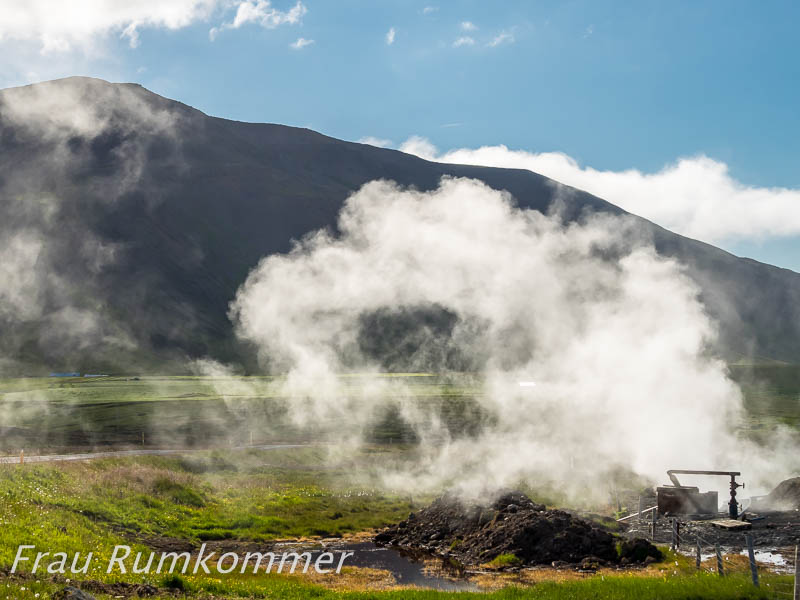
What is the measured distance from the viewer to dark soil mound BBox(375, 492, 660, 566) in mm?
30094

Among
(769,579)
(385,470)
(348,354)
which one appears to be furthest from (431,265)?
(769,579)

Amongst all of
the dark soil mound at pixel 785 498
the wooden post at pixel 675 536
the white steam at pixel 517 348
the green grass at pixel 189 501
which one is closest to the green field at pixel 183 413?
the white steam at pixel 517 348

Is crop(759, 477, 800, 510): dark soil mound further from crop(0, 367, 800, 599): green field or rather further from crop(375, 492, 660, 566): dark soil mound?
crop(0, 367, 800, 599): green field

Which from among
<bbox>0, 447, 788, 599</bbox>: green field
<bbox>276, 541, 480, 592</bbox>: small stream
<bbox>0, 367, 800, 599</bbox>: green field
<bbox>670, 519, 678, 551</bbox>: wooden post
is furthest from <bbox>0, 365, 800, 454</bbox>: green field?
<bbox>670, 519, 678, 551</bbox>: wooden post

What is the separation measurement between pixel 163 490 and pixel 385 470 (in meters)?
25.0

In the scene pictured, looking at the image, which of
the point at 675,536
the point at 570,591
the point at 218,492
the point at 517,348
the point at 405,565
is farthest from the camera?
the point at 517,348

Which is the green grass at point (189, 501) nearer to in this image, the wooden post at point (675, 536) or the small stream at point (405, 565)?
the small stream at point (405, 565)

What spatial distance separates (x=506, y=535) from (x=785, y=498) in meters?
17.1

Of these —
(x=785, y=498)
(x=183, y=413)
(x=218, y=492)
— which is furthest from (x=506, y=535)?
(x=183, y=413)

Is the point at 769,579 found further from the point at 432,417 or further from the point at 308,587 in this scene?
the point at 432,417

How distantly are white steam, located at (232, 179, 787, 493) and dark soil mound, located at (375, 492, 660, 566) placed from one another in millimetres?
3739

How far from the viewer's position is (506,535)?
31844mm

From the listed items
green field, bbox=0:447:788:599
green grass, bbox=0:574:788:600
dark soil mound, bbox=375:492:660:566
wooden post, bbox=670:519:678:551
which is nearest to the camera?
green grass, bbox=0:574:788:600

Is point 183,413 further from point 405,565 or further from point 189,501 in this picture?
point 405,565
